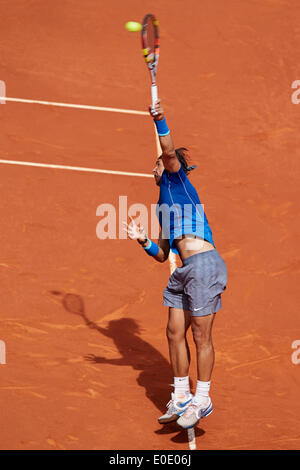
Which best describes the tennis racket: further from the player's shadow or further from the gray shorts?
the player's shadow

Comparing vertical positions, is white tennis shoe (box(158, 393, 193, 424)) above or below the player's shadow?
below

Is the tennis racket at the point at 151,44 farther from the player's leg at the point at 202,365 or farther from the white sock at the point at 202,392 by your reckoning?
the white sock at the point at 202,392

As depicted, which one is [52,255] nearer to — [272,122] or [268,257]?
[268,257]

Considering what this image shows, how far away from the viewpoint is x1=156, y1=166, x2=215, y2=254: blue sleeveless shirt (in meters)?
7.75

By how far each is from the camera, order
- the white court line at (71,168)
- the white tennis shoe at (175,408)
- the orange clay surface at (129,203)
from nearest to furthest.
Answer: the white tennis shoe at (175,408)
the orange clay surface at (129,203)
the white court line at (71,168)

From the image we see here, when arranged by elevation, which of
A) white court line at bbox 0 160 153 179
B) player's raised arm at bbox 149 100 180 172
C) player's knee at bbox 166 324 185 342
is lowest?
player's knee at bbox 166 324 185 342

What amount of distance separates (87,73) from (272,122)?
3.46 m

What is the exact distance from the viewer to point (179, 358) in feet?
26.3

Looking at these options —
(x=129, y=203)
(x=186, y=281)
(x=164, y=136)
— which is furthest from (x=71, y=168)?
(x=164, y=136)

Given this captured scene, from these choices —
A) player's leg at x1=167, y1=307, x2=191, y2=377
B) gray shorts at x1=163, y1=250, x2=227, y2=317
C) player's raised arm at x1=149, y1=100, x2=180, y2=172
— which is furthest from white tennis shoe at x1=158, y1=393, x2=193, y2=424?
player's raised arm at x1=149, y1=100, x2=180, y2=172

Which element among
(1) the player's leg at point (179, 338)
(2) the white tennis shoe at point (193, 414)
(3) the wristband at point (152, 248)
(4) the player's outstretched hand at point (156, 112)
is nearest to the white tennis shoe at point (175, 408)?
(2) the white tennis shoe at point (193, 414)

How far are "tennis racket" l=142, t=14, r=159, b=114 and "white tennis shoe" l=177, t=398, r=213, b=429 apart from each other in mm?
2701

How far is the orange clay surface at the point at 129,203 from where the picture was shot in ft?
28.0

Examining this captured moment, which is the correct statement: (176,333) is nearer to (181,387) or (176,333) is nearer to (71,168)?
(181,387)
